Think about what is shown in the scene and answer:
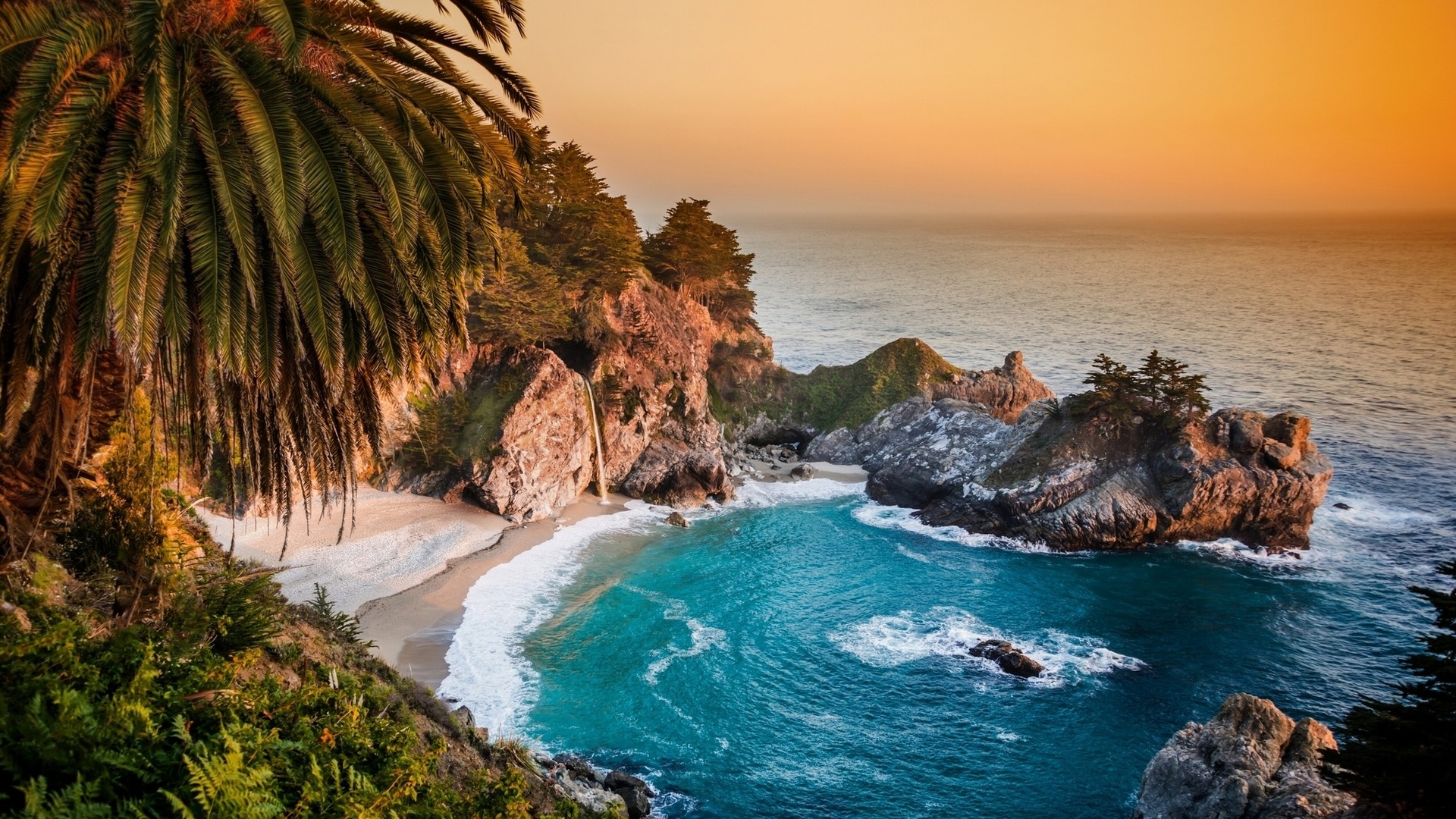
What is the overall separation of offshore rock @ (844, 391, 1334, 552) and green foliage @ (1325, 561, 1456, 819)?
82.7 ft

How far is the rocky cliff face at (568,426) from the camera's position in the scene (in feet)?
134

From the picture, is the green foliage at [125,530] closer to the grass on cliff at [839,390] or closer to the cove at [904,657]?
the cove at [904,657]

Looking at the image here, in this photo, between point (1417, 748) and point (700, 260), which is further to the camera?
point (700, 260)

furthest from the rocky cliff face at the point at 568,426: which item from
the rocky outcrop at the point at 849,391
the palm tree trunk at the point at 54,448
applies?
the palm tree trunk at the point at 54,448

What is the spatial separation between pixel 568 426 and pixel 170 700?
121 ft

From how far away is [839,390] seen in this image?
60.8 metres

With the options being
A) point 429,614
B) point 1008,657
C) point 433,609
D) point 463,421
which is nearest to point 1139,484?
point 1008,657

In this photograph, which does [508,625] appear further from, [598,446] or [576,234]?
[576,234]

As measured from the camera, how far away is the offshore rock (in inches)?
1556

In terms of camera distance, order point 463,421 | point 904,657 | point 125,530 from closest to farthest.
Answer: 1. point 125,530
2. point 904,657
3. point 463,421

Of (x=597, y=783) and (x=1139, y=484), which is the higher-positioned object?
(x=1139, y=484)

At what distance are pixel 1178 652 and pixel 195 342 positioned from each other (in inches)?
1309

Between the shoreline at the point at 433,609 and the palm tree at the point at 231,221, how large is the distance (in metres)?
15.5

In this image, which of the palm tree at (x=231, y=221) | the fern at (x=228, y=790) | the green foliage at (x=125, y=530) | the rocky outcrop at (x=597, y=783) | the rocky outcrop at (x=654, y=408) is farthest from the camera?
the rocky outcrop at (x=654, y=408)
